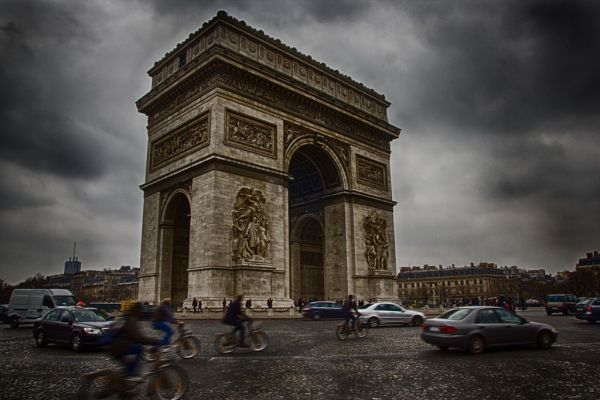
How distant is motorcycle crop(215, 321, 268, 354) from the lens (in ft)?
37.9

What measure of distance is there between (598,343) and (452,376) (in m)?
7.93

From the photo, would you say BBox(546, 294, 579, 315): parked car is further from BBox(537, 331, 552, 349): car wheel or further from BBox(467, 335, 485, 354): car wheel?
BBox(467, 335, 485, 354): car wheel

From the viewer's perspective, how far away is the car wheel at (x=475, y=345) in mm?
11125

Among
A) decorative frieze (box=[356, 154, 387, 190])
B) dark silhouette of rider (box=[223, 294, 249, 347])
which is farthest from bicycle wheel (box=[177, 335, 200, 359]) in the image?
decorative frieze (box=[356, 154, 387, 190])

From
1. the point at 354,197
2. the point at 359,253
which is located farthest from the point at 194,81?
the point at 359,253

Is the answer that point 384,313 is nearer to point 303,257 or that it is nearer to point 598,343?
point 598,343

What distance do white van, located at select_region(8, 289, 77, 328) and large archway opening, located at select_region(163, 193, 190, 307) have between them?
19.3 feet

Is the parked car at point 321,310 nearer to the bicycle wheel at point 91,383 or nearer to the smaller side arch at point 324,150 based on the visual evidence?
the smaller side arch at point 324,150

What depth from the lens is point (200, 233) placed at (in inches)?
988

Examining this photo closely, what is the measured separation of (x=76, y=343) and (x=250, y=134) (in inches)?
678

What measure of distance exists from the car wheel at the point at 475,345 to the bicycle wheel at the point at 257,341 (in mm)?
4986

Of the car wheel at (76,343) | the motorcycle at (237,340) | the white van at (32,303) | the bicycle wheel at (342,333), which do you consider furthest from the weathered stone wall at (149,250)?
the motorcycle at (237,340)

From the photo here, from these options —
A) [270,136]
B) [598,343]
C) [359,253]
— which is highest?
[270,136]

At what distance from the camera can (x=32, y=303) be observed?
2375 centimetres
